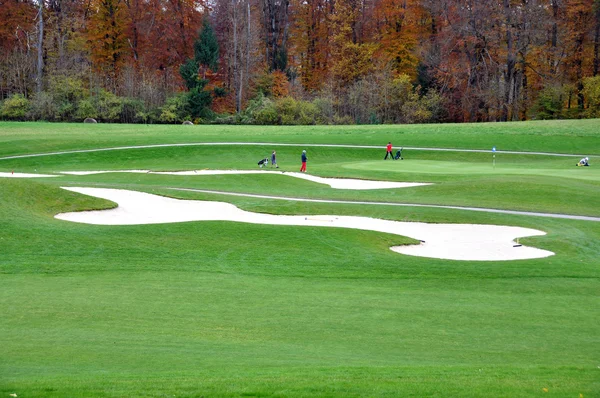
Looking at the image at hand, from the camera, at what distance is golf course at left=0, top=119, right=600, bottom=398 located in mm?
9156

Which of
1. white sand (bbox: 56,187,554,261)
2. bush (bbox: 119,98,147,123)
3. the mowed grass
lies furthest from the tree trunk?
white sand (bbox: 56,187,554,261)

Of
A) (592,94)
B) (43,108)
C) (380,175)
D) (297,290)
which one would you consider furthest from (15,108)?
(297,290)

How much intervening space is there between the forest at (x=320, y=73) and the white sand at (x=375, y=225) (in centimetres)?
5232

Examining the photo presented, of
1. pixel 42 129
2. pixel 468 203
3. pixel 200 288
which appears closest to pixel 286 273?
pixel 200 288

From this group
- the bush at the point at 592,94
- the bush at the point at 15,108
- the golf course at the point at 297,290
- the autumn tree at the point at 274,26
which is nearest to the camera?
the golf course at the point at 297,290

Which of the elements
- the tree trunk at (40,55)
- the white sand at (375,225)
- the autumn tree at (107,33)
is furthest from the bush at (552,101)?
the white sand at (375,225)

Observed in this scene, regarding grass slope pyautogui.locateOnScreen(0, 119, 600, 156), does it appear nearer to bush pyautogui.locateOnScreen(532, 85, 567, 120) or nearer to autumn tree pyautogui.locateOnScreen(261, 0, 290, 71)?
bush pyautogui.locateOnScreen(532, 85, 567, 120)

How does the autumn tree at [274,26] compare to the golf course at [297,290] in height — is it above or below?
above

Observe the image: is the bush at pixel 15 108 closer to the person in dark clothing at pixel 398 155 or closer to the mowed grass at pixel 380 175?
the mowed grass at pixel 380 175

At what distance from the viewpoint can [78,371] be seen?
9.27 meters

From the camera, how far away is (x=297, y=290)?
51.2ft

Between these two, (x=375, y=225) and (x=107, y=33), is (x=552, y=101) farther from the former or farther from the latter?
(x=375, y=225)

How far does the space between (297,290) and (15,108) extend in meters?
69.7

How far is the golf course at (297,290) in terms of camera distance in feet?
30.0
